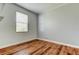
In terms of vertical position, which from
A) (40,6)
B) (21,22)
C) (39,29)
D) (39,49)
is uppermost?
(40,6)

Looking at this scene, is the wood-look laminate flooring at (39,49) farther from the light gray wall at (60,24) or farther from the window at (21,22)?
the window at (21,22)

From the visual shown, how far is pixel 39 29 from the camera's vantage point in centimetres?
180

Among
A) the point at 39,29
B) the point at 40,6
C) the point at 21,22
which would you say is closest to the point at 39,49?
the point at 39,29

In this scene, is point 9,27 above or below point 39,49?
above

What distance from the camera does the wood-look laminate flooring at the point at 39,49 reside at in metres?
1.57

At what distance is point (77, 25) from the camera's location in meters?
1.91

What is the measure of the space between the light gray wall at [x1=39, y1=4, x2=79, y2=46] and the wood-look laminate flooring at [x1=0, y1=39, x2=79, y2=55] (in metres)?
A: 0.13

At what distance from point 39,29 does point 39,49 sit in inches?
14.7

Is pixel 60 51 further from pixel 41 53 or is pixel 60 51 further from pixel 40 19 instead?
pixel 40 19

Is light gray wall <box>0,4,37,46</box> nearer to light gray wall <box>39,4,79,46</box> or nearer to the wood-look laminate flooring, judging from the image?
the wood-look laminate flooring

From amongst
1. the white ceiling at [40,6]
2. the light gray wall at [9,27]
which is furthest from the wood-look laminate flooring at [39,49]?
the white ceiling at [40,6]

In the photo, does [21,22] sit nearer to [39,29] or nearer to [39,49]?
[39,29]
